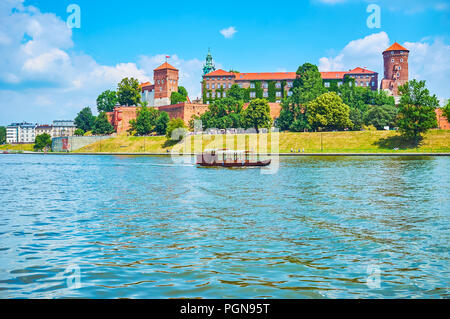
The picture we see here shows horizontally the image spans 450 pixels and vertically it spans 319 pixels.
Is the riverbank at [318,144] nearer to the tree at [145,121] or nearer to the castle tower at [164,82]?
the tree at [145,121]

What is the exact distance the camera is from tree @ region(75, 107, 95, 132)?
162250 millimetres

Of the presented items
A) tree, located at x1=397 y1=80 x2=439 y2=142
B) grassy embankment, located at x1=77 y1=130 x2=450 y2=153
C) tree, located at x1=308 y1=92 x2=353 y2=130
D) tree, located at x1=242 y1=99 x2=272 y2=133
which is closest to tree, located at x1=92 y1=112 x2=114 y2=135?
grassy embankment, located at x1=77 y1=130 x2=450 y2=153

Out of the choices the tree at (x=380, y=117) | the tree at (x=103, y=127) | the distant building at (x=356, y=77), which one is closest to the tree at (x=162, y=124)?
the tree at (x=103, y=127)

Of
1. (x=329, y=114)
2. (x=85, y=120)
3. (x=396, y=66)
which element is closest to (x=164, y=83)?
(x=85, y=120)

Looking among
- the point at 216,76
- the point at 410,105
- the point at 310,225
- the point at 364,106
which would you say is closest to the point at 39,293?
the point at 310,225

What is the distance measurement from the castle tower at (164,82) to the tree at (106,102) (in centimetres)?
2100

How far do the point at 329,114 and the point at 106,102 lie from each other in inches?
3568

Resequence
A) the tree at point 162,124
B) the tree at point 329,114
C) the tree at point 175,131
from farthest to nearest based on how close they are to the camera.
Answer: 1. the tree at point 162,124
2. the tree at point 175,131
3. the tree at point 329,114

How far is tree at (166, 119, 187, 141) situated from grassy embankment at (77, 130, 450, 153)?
83.1 inches

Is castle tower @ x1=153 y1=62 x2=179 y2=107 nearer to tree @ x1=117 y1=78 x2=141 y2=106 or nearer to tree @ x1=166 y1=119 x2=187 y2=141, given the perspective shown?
tree @ x1=117 y1=78 x2=141 y2=106

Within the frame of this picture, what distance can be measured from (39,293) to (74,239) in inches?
212

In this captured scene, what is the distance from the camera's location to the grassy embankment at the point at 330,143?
76.1m

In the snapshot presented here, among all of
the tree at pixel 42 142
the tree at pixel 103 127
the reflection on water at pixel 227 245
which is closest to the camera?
the reflection on water at pixel 227 245

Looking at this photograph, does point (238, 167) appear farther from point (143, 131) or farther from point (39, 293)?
point (143, 131)
